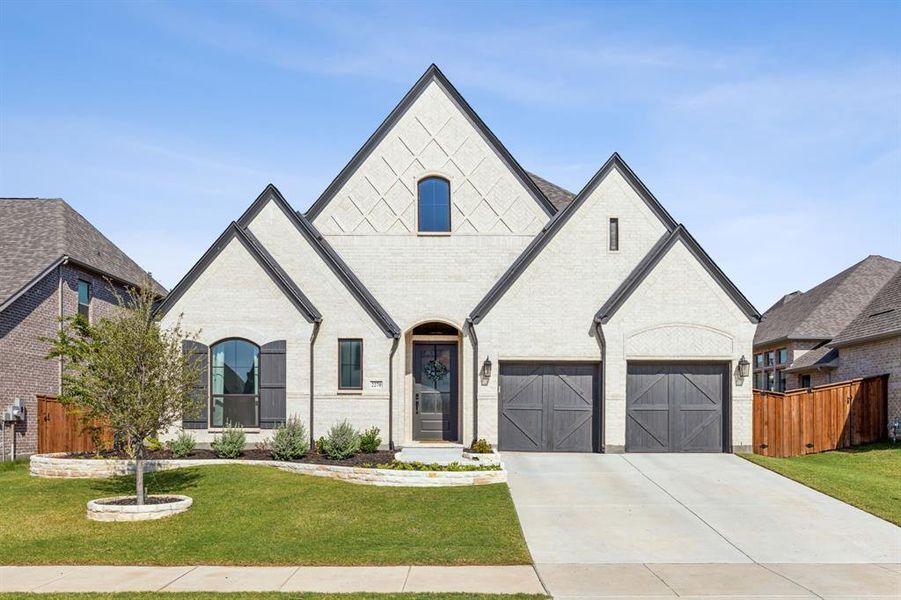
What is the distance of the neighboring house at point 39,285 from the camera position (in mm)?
21016

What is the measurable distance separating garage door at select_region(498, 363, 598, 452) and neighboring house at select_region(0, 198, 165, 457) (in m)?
10.9

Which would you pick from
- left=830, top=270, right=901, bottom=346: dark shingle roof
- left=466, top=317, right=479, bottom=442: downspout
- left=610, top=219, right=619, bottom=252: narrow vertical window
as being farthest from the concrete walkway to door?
left=830, top=270, right=901, bottom=346: dark shingle roof

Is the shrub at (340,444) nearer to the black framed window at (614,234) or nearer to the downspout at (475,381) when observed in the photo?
the downspout at (475,381)

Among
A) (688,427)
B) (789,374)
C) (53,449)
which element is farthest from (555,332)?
(789,374)

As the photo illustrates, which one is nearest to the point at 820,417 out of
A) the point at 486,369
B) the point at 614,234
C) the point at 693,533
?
the point at 614,234

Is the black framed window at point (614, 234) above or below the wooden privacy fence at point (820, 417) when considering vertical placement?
above

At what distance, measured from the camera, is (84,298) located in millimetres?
25047

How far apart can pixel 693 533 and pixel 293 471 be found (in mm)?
9151

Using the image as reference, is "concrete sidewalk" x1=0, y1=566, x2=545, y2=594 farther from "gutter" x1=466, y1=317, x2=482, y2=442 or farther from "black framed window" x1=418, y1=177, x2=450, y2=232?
"black framed window" x1=418, y1=177, x2=450, y2=232

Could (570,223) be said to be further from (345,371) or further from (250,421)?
(250,421)

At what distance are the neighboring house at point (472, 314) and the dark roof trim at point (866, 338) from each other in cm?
591

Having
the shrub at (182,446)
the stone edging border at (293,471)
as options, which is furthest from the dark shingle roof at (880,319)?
the shrub at (182,446)

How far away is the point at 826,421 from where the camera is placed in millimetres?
22609

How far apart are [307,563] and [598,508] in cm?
600
